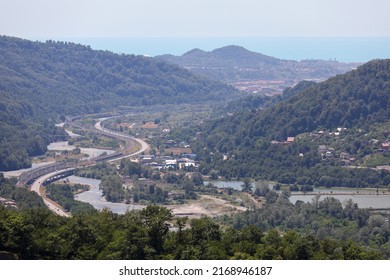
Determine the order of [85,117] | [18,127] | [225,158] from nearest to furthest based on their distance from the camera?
→ 1. [225,158]
2. [18,127]
3. [85,117]

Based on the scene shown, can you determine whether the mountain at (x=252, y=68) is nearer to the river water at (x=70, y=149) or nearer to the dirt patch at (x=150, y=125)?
the dirt patch at (x=150, y=125)

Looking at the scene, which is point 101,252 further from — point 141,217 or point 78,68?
point 78,68

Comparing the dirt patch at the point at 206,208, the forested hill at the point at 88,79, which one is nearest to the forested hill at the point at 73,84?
the forested hill at the point at 88,79

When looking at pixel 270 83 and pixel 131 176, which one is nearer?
pixel 131 176

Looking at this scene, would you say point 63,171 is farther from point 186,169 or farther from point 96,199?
point 96,199

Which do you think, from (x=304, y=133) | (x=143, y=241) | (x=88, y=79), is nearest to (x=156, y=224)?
(x=143, y=241)

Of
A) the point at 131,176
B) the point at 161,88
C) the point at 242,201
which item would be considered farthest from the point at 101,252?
the point at 161,88

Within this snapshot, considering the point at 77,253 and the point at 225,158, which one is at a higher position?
the point at 77,253
